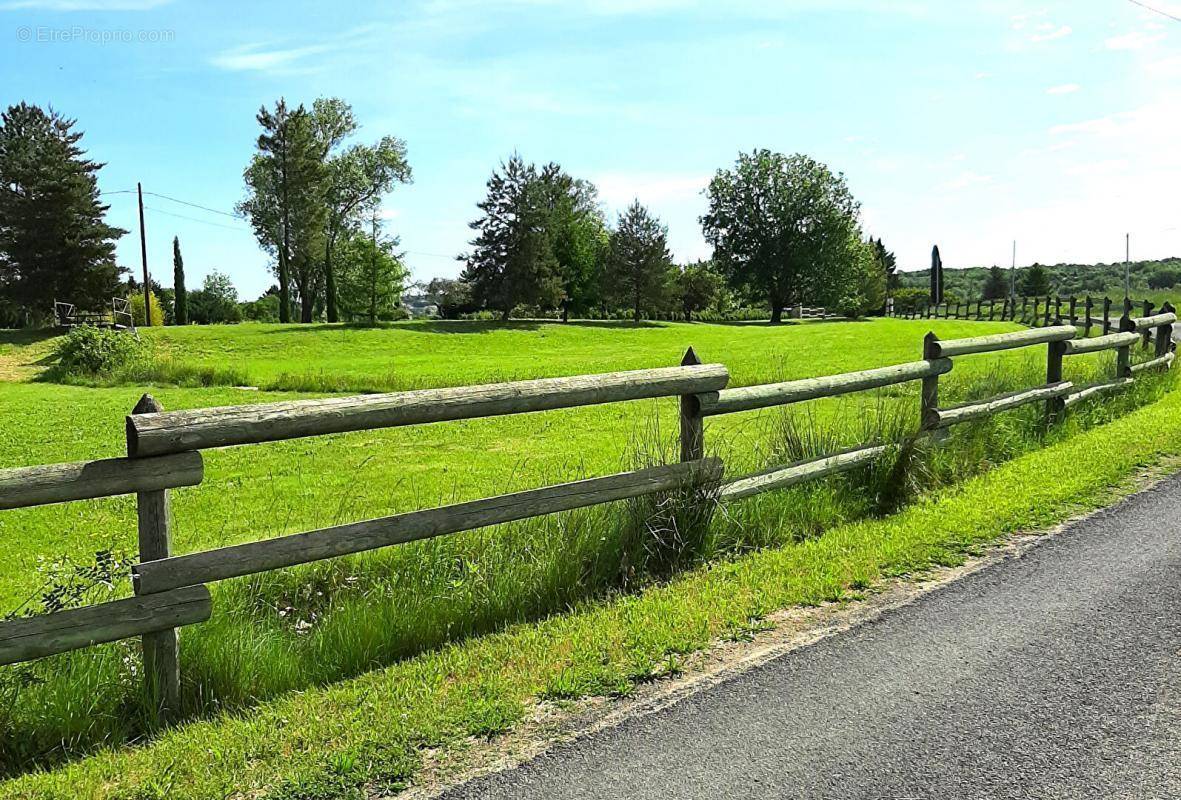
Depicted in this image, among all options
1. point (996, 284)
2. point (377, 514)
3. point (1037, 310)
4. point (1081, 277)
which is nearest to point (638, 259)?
point (1037, 310)

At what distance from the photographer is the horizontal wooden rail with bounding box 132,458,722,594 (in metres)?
3.60

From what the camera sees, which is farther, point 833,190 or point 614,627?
point 833,190

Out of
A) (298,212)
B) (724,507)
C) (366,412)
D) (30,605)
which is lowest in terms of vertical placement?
(30,605)

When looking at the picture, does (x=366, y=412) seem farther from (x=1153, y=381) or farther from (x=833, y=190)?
(x=833, y=190)

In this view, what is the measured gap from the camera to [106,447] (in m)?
13.1

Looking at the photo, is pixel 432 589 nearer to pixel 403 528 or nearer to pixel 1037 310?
pixel 403 528

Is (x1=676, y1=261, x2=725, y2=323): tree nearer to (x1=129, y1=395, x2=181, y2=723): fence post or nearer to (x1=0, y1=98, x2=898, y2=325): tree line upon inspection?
(x1=0, y1=98, x2=898, y2=325): tree line

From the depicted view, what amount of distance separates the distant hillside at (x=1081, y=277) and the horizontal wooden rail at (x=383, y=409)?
4549 inches

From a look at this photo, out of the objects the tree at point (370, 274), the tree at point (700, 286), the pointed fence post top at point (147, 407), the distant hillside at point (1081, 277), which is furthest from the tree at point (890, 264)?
the pointed fence post top at point (147, 407)

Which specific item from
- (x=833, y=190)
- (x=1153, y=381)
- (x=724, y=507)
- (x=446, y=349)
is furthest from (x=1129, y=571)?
(x=833, y=190)

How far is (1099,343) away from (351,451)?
10363mm

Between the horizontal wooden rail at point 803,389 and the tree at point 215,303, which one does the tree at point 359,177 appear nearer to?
the tree at point 215,303

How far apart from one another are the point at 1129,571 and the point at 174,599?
5211 mm

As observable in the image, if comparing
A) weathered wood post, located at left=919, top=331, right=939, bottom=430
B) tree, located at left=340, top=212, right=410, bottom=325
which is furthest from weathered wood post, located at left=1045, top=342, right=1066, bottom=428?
tree, located at left=340, top=212, right=410, bottom=325
